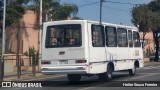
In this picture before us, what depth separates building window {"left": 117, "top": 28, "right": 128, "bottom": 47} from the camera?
2492cm

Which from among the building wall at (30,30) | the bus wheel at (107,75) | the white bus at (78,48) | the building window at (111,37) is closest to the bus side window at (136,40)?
the building window at (111,37)

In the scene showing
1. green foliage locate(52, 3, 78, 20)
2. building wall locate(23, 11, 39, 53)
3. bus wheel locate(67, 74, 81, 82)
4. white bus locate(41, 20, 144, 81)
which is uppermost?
green foliage locate(52, 3, 78, 20)

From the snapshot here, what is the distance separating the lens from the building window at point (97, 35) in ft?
71.9

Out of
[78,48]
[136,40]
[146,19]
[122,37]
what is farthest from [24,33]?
[78,48]

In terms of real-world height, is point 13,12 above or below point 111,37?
above

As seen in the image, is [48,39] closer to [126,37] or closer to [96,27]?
[96,27]

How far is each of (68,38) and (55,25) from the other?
36.8 inches

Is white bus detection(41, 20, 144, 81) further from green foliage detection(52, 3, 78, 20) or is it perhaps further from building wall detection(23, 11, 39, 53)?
green foliage detection(52, 3, 78, 20)

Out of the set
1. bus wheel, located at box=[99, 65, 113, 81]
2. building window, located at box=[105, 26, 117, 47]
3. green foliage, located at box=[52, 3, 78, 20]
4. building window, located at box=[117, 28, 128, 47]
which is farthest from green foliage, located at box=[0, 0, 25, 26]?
bus wheel, located at box=[99, 65, 113, 81]

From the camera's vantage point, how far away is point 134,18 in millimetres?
57438

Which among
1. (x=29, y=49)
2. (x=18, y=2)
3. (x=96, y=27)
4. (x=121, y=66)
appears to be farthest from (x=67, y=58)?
(x=29, y=49)

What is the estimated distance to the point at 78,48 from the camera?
2120 cm

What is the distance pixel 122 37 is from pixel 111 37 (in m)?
1.68

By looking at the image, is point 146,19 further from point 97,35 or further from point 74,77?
point 97,35
